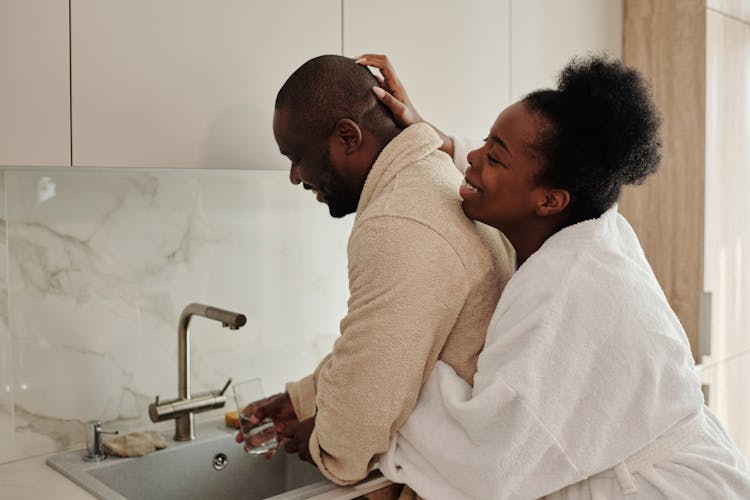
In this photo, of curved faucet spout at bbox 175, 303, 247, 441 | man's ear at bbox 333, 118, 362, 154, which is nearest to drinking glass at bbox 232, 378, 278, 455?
curved faucet spout at bbox 175, 303, 247, 441

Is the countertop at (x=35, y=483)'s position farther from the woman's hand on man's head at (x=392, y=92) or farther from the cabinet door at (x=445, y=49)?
the cabinet door at (x=445, y=49)

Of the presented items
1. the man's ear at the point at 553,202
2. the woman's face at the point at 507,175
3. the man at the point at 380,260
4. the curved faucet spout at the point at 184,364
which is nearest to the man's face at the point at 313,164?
the man at the point at 380,260

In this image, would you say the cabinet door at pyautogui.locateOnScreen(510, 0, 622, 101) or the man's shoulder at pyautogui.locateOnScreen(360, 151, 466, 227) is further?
the cabinet door at pyautogui.locateOnScreen(510, 0, 622, 101)

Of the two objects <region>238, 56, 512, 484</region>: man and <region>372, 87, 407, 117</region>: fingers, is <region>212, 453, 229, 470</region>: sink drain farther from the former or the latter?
<region>372, 87, 407, 117</region>: fingers

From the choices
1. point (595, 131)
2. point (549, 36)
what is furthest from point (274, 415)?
point (549, 36)

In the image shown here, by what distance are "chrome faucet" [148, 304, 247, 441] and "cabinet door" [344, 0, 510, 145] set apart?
1.98ft

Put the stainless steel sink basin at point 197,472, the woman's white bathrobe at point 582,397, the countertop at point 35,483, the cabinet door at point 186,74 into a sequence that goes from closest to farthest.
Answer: the woman's white bathrobe at point 582,397, the cabinet door at point 186,74, the countertop at point 35,483, the stainless steel sink basin at point 197,472

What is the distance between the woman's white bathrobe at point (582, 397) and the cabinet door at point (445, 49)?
581 mm

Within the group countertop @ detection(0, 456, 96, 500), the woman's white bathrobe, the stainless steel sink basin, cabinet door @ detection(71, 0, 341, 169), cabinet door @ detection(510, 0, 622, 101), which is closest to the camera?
the woman's white bathrobe

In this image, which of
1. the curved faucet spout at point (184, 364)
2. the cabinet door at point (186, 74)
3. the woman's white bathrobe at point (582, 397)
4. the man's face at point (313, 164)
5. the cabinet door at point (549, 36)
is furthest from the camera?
the cabinet door at point (549, 36)

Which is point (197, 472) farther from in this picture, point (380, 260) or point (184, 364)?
point (380, 260)

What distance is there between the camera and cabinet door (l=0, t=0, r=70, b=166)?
1.13 m

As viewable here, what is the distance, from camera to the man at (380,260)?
3.80 feet

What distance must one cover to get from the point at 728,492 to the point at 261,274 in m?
1.12
